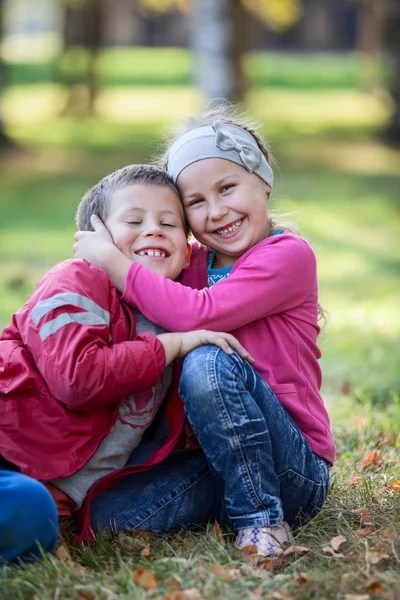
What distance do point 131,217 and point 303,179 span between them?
1246 cm

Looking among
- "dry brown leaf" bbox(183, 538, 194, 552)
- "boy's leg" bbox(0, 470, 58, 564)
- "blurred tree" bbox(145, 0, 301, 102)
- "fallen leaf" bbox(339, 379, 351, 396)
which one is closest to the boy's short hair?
"boy's leg" bbox(0, 470, 58, 564)

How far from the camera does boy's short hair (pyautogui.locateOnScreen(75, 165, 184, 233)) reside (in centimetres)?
314

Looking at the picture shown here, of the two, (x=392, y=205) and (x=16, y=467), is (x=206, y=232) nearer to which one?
(x=16, y=467)

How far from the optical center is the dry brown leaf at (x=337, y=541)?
2.90 meters

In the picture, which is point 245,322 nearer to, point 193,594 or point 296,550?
point 296,550

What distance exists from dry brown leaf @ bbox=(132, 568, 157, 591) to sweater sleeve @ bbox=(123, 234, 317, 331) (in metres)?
0.78

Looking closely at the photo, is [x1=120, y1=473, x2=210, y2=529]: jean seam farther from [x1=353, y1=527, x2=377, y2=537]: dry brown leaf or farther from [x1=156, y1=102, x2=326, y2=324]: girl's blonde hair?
[x1=156, y1=102, x2=326, y2=324]: girl's blonde hair

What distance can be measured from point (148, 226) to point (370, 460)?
4.81 feet

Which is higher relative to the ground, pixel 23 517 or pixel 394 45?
pixel 394 45

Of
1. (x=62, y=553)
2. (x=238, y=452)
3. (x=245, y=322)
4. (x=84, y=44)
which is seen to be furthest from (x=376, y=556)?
(x=84, y=44)

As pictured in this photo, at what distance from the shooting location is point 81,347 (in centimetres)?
275

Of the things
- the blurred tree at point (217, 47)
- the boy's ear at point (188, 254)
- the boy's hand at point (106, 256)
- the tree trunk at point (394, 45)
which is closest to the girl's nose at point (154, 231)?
the boy's hand at point (106, 256)

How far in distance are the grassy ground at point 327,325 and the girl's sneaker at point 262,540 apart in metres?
0.05

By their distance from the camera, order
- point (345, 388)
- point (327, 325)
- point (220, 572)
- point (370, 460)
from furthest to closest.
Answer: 1. point (327, 325)
2. point (345, 388)
3. point (370, 460)
4. point (220, 572)
